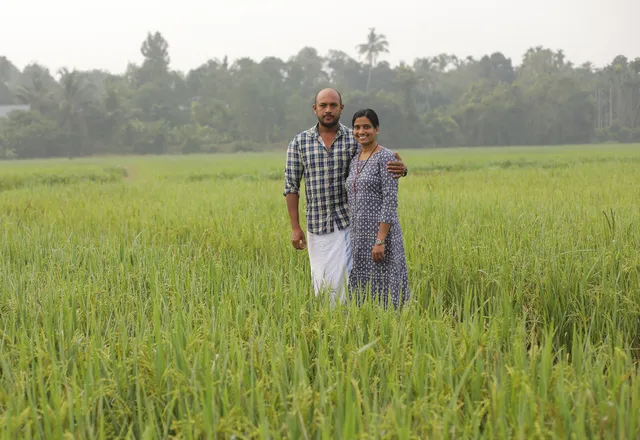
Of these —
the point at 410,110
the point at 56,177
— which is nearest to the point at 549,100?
the point at 410,110

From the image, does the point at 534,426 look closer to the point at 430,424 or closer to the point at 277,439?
the point at 430,424

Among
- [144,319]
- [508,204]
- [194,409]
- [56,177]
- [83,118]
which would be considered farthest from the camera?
[83,118]

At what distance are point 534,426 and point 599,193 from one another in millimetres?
7016

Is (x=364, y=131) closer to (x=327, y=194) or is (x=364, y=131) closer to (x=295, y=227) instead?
(x=327, y=194)

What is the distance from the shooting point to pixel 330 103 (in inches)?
118

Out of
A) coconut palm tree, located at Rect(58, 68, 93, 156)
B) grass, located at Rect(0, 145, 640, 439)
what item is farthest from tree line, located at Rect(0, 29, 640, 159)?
grass, located at Rect(0, 145, 640, 439)

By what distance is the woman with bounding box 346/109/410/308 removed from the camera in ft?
9.54

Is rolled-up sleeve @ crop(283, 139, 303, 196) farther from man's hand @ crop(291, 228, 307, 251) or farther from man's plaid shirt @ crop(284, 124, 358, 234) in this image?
man's hand @ crop(291, 228, 307, 251)

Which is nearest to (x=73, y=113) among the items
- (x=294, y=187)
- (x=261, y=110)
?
(x=261, y=110)

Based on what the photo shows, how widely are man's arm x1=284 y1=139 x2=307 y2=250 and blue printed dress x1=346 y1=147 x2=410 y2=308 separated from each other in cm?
32

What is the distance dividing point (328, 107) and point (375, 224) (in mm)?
640

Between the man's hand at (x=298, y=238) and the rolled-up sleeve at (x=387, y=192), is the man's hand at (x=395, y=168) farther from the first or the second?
the man's hand at (x=298, y=238)

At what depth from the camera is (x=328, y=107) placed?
3006mm

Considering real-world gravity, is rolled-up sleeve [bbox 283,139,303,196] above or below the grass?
above
